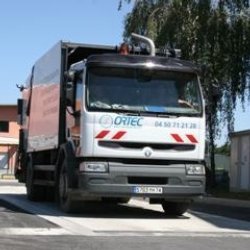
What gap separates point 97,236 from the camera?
1174 cm

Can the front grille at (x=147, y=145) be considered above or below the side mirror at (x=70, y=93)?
below

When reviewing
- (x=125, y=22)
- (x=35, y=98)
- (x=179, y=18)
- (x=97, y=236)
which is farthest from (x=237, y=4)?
(x=97, y=236)

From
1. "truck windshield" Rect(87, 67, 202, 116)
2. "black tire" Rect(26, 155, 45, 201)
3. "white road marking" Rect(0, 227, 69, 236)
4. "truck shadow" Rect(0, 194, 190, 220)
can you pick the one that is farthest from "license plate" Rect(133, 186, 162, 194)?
"black tire" Rect(26, 155, 45, 201)

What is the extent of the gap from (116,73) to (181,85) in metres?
1.37

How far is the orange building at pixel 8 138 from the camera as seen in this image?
53906mm

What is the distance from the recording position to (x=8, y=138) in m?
55.8

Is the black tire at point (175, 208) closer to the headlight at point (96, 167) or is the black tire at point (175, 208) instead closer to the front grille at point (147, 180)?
the front grille at point (147, 180)

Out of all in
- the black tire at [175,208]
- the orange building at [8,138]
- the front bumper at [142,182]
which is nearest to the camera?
the front bumper at [142,182]

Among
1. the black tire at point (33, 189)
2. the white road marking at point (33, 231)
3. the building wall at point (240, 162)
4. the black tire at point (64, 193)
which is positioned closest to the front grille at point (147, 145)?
the black tire at point (64, 193)

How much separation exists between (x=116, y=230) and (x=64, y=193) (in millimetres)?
3115

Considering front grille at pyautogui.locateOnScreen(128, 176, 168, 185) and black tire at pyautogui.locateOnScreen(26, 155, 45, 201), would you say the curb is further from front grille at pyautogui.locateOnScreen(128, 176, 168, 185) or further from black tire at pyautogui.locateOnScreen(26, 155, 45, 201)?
front grille at pyautogui.locateOnScreen(128, 176, 168, 185)

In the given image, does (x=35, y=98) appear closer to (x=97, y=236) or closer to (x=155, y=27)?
(x=97, y=236)

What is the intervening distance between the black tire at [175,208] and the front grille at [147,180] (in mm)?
1321

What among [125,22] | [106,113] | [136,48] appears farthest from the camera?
[125,22]
